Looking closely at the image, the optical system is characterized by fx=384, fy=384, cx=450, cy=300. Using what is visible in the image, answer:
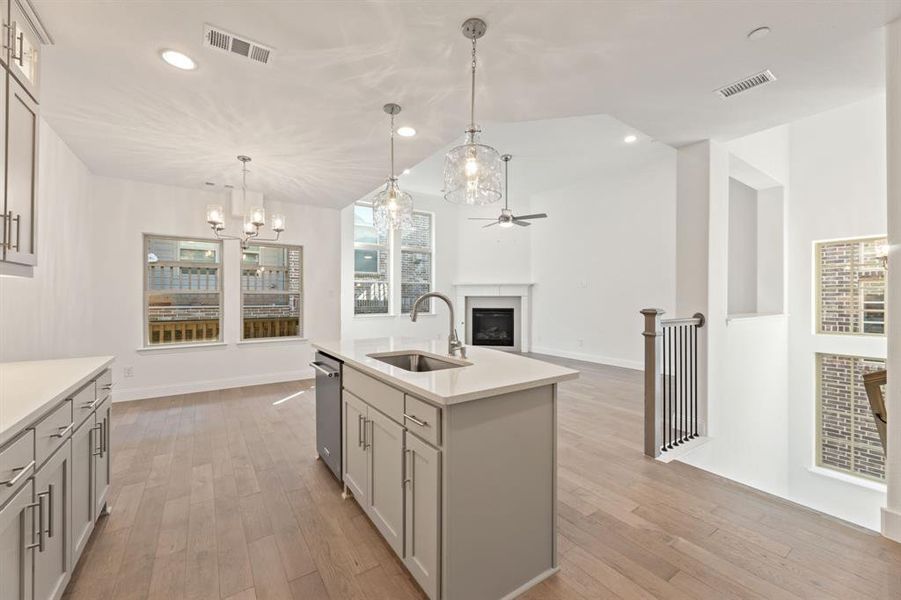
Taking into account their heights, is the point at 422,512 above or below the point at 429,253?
below

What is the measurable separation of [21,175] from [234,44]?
1228mm

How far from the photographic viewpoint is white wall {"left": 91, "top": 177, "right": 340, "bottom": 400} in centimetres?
453

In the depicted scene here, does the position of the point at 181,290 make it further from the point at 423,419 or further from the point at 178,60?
the point at 423,419

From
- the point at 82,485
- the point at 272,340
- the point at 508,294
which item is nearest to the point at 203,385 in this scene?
the point at 272,340

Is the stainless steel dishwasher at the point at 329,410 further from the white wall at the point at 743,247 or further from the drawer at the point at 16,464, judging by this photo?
the white wall at the point at 743,247

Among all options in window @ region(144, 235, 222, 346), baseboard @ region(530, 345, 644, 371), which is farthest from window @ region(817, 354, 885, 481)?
window @ region(144, 235, 222, 346)

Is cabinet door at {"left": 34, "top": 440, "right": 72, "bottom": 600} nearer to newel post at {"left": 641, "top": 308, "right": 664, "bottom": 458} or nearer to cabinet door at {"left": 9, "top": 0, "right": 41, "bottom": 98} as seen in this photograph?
cabinet door at {"left": 9, "top": 0, "right": 41, "bottom": 98}

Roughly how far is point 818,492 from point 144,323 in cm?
894

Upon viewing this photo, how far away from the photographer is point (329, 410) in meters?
2.66

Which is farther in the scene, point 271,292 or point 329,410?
point 271,292

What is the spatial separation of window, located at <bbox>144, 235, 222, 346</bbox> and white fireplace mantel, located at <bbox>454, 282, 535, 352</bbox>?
4.78 metres

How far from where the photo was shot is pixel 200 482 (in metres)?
2.69

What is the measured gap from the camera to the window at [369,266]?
25.6ft

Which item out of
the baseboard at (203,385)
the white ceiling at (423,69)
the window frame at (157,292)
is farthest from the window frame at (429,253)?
the white ceiling at (423,69)
